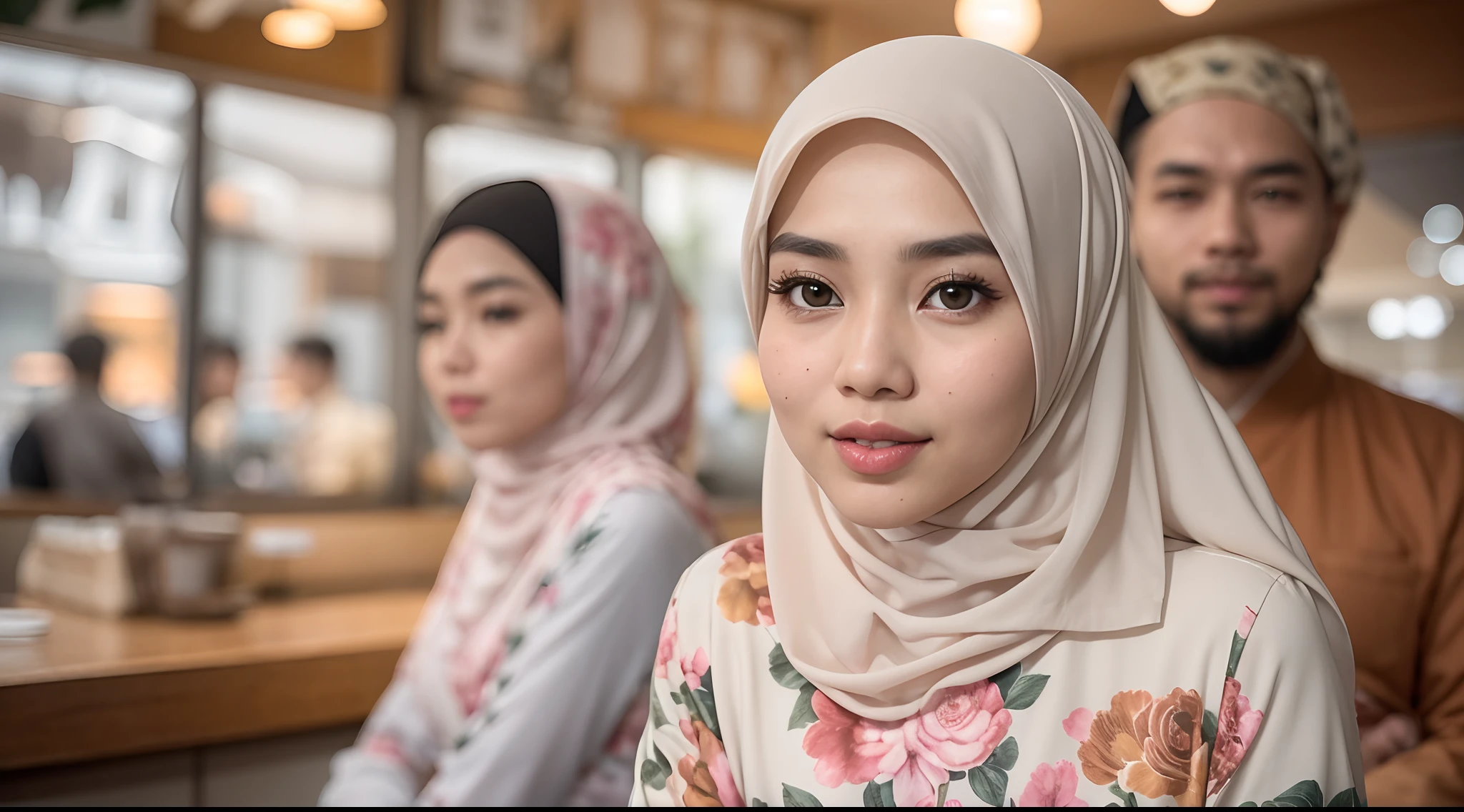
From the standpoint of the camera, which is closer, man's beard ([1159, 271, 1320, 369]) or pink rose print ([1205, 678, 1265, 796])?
pink rose print ([1205, 678, 1265, 796])

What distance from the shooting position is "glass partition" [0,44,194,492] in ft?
9.49

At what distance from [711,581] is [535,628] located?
483mm

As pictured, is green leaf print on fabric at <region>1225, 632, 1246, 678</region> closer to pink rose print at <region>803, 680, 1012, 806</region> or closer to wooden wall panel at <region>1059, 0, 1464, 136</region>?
pink rose print at <region>803, 680, 1012, 806</region>

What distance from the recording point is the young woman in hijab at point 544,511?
1.28 meters

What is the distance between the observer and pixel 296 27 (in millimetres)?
3066

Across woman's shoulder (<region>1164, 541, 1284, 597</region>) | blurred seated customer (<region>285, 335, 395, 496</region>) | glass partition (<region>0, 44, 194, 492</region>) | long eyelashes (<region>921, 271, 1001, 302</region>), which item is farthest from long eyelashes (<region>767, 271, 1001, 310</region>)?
blurred seated customer (<region>285, 335, 395, 496</region>)

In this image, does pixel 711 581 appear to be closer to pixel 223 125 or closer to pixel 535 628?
pixel 535 628

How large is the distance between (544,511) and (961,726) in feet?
2.83

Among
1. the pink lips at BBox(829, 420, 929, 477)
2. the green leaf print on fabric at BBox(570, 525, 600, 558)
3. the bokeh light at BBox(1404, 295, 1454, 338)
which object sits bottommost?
the green leaf print on fabric at BBox(570, 525, 600, 558)

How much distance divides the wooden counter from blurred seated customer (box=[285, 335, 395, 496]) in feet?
4.12

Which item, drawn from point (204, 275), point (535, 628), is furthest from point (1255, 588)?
point (204, 275)

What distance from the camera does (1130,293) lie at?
2.55 ft

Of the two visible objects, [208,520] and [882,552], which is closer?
[882,552]

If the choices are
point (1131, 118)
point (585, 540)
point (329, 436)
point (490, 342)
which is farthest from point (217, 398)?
point (1131, 118)
